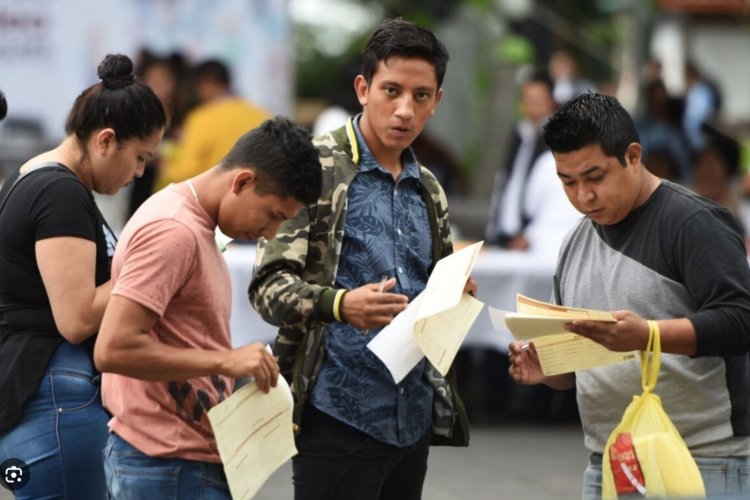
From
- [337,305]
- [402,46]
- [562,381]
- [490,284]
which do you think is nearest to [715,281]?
[562,381]

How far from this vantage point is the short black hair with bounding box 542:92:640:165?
12.3 feet

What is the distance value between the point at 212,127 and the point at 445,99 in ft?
22.5

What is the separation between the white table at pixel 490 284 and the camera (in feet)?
26.9

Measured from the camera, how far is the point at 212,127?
869cm

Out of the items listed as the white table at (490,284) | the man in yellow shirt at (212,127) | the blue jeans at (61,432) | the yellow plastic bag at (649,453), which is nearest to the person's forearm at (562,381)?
the yellow plastic bag at (649,453)

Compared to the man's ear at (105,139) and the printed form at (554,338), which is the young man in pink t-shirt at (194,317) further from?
the printed form at (554,338)

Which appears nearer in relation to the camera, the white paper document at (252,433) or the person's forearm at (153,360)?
the person's forearm at (153,360)

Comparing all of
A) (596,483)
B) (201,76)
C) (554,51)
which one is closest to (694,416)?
(596,483)

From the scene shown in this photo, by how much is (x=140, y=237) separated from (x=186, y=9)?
7.75 m

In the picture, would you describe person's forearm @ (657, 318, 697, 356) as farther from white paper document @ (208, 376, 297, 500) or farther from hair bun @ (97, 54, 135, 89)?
hair bun @ (97, 54, 135, 89)

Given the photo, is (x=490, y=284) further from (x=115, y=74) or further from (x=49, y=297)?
(x=49, y=297)

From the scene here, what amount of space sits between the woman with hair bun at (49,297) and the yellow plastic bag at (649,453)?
1.38 m

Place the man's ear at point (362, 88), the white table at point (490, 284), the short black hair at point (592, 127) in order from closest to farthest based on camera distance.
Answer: the short black hair at point (592, 127)
the man's ear at point (362, 88)
the white table at point (490, 284)

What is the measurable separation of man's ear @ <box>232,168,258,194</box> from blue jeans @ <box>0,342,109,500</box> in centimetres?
72
